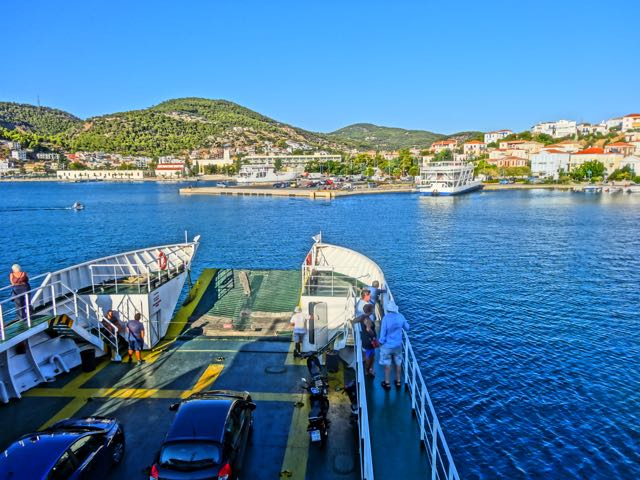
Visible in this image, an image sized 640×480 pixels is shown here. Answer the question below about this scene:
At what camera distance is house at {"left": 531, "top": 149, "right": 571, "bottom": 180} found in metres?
182

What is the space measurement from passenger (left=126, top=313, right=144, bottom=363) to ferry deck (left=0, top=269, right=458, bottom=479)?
1.05 feet

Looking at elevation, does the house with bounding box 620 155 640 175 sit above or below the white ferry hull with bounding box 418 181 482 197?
above

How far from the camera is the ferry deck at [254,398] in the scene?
7.52 metres

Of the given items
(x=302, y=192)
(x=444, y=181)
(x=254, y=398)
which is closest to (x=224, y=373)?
(x=254, y=398)

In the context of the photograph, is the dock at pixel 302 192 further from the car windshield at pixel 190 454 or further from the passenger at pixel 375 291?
the car windshield at pixel 190 454

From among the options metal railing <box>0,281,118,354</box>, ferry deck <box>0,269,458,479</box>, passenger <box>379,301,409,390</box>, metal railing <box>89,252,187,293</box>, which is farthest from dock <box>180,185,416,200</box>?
passenger <box>379,301,409,390</box>

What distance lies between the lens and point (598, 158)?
175375 millimetres

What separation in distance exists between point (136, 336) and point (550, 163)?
20134 cm

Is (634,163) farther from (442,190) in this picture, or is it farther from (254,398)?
(254,398)

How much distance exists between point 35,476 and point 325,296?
867 centimetres

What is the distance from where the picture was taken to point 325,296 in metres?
13.9

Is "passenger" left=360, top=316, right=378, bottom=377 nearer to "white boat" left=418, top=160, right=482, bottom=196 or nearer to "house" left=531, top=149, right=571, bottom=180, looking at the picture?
"white boat" left=418, top=160, right=482, bottom=196

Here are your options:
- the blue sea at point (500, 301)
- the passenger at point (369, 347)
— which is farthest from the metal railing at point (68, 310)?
the blue sea at point (500, 301)

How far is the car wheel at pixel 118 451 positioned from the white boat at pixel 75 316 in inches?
160
